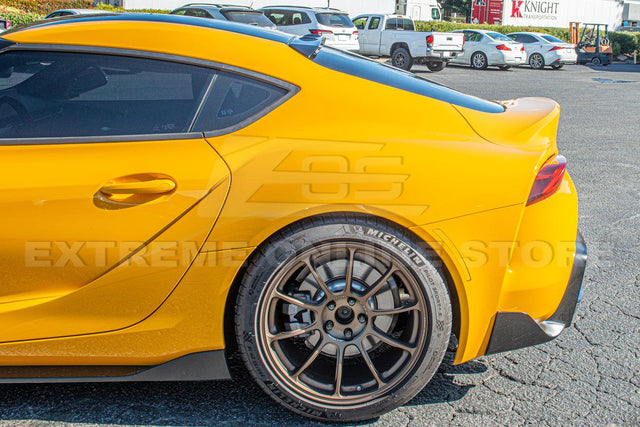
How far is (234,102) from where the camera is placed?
261 centimetres

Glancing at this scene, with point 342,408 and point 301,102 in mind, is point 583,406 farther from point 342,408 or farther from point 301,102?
point 301,102

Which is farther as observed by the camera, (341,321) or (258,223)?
(341,321)

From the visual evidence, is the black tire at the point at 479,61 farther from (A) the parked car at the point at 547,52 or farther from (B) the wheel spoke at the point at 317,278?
(B) the wheel spoke at the point at 317,278

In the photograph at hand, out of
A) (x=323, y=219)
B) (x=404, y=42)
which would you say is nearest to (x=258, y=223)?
(x=323, y=219)

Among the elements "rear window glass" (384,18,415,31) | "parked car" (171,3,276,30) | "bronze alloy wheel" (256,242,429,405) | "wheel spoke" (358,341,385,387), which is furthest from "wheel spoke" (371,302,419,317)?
"rear window glass" (384,18,415,31)

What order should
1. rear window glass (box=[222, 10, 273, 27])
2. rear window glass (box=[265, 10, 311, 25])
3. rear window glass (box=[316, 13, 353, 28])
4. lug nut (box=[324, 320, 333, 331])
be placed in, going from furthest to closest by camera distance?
rear window glass (box=[265, 10, 311, 25])
rear window glass (box=[316, 13, 353, 28])
rear window glass (box=[222, 10, 273, 27])
lug nut (box=[324, 320, 333, 331])

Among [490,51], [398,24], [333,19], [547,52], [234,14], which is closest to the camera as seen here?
[234,14]

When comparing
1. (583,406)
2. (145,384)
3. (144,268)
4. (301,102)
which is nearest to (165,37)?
(301,102)

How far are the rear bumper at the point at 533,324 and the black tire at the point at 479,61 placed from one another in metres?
25.0

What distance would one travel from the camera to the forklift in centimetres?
3250

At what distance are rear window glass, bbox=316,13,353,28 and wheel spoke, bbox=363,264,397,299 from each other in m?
20.2

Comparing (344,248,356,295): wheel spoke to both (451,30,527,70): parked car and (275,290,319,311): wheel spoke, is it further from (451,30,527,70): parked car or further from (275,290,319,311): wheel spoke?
(451,30,527,70): parked car

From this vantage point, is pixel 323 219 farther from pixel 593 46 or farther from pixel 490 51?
pixel 593 46

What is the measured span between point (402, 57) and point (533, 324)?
22516mm
